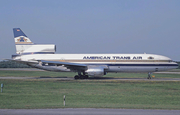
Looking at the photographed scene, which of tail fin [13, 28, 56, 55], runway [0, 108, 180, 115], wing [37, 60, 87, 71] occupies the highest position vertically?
tail fin [13, 28, 56, 55]

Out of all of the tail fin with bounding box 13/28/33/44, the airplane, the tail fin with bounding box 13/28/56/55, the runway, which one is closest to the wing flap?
the airplane

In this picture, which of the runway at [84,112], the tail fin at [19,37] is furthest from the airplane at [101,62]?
the runway at [84,112]

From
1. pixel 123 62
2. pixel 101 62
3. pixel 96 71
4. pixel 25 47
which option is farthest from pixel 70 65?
pixel 25 47

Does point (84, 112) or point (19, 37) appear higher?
point (19, 37)

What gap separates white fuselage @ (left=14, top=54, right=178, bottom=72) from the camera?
37469mm

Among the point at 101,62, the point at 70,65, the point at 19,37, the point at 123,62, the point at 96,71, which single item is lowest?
the point at 96,71

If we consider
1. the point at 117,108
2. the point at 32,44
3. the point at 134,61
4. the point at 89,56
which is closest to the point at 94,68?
the point at 89,56

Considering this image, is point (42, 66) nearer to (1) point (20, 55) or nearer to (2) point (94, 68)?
(1) point (20, 55)

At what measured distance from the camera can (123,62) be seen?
37656 millimetres

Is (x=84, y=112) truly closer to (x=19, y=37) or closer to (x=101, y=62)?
(x=101, y=62)

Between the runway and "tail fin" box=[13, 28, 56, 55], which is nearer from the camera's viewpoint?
the runway

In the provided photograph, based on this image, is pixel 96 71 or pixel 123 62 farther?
pixel 123 62

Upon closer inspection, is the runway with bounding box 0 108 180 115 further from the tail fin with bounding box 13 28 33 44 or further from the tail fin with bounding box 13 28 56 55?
the tail fin with bounding box 13 28 33 44

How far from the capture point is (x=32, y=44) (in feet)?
136
